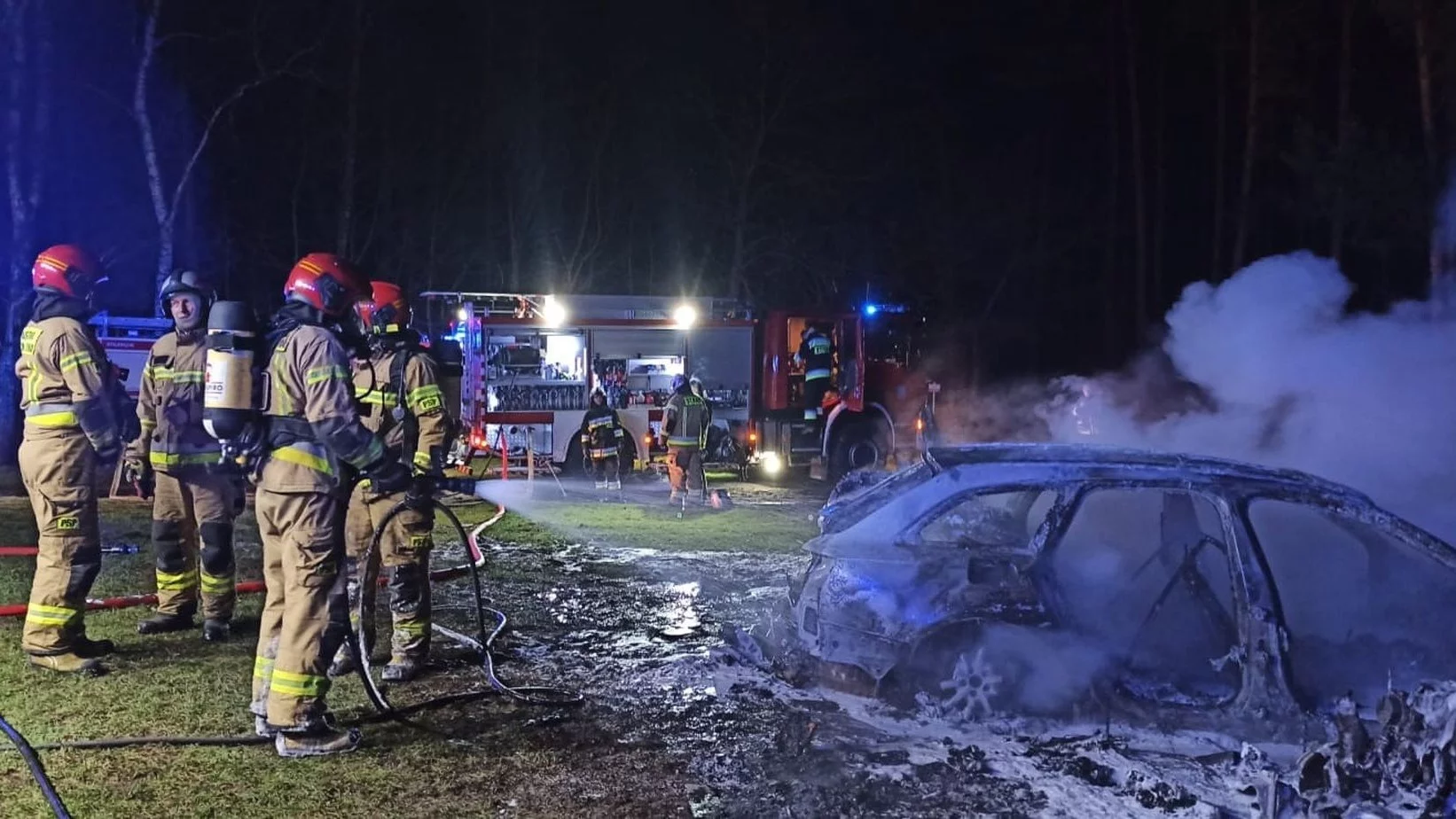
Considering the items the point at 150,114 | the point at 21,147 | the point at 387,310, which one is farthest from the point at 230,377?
the point at 150,114

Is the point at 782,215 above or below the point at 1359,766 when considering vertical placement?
above

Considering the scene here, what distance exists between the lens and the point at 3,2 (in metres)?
17.2

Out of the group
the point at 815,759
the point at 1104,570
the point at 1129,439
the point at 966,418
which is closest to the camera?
the point at 815,759

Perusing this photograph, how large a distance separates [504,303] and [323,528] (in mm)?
12170

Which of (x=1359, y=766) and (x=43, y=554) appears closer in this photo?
(x=1359, y=766)

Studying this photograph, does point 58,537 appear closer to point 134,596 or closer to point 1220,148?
point 134,596

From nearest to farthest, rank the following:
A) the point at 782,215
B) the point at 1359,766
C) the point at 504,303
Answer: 1. the point at 1359,766
2. the point at 504,303
3. the point at 782,215

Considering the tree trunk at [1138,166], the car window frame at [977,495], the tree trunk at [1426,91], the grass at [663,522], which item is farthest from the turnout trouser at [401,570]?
the tree trunk at [1138,166]

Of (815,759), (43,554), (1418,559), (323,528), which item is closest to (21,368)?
(43,554)

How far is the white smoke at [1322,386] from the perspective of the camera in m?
7.39

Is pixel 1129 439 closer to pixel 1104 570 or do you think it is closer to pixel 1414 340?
pixel 1414 340

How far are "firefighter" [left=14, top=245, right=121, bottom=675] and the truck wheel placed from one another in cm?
1192

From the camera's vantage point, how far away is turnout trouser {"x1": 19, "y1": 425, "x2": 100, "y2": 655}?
19.7ft

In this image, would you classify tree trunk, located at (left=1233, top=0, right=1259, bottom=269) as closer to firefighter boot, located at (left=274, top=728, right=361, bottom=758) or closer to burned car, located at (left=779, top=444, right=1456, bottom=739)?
burned car, located at (left=779, top=444, right=1456, bottom=739)
